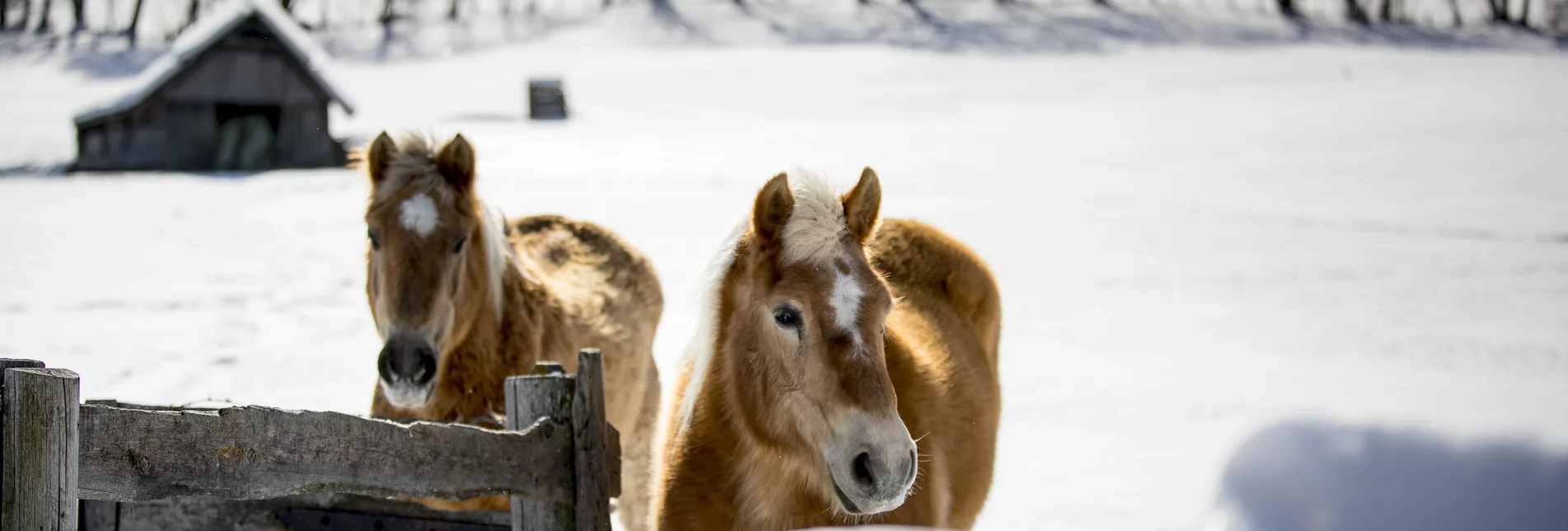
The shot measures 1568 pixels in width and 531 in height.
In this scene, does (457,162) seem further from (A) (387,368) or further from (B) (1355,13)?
(B) (1355,13)

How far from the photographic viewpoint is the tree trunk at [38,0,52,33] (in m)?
27.8

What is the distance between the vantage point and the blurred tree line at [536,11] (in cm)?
2898

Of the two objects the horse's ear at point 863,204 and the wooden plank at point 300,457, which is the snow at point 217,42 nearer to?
the wooden plank at point 300,457

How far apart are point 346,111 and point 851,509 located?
1760 cm

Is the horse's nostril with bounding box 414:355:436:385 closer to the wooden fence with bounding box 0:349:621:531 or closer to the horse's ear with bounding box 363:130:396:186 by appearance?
the wooden fence with bounding box 0:349:621:531

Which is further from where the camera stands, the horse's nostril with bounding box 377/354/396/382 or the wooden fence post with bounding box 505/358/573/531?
the horse's nostril with bounding box 377/354/396/382

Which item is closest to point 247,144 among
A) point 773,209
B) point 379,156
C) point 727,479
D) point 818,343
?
point 379,156

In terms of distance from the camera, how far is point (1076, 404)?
8055mm

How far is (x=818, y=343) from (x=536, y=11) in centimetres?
3224

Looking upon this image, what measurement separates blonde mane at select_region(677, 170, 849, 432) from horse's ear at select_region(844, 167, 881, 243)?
31 millimetres

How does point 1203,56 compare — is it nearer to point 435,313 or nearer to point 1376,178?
point 1376,178

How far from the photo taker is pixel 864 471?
2.73m

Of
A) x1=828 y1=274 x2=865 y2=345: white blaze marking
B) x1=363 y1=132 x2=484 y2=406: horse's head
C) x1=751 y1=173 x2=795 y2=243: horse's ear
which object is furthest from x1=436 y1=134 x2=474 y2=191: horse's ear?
x1=828 y1=274 x2=865 y2=345: white blaze marking

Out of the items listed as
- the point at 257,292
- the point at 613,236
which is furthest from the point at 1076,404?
the point at 257,292
